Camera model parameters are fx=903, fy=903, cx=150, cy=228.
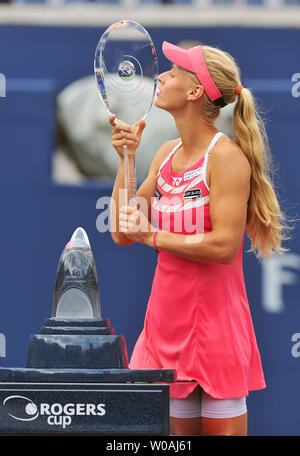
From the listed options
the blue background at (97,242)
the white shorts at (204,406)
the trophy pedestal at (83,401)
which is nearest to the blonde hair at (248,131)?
the white shorts at (204,406)

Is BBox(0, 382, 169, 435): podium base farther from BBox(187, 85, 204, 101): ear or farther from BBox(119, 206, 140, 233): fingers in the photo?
BBox(187, 85, 204, 101): ear

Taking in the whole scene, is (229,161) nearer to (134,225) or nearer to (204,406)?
(134,225)

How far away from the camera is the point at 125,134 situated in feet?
6.57

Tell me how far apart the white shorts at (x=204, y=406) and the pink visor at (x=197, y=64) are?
0.69m

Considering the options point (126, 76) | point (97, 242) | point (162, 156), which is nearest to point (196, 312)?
point (162, 156)

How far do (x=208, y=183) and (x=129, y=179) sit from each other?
0.61ft

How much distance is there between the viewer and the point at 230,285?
2127mm

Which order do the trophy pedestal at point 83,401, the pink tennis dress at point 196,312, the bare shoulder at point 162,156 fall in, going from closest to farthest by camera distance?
the trophy pedestal at point 83,401 → the pink tennis dress at point 196,312 → the bare shoulder at point 162,156

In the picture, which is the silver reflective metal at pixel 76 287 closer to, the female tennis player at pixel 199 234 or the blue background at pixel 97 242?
the female tennis player at pixel 199 234

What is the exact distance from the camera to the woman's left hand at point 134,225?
6.46 ft

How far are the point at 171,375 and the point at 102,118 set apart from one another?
209cm

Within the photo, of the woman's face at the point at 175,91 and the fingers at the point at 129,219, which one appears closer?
the fingers at the point at 129,219

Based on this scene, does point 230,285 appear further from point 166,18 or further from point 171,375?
point 166,18
